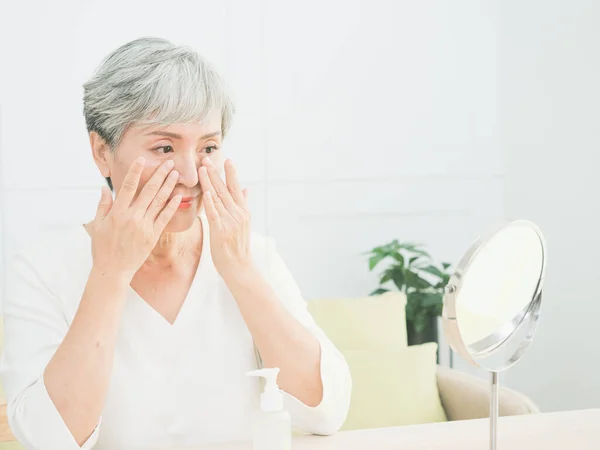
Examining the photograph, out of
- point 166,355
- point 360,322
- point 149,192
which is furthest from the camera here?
point 360,322

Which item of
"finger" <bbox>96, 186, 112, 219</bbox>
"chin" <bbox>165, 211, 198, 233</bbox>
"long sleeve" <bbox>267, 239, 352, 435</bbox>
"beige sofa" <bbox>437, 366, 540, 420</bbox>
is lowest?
"beige sofa" <bbox>437, 366, 540, 420</bbox>

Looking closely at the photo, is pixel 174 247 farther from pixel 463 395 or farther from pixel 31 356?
pixel 463 395

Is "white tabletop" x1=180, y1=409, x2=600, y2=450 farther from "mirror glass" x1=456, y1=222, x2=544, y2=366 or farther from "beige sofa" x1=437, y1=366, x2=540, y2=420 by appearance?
"beige sofa" x1=437, y1=366, x2=540, y2=420

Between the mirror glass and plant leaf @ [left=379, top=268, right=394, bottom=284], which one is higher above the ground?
the mirror glass

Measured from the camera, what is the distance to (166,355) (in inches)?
58.9

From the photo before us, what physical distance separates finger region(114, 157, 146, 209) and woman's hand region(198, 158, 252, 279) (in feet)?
0.37

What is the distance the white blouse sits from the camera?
1.39m

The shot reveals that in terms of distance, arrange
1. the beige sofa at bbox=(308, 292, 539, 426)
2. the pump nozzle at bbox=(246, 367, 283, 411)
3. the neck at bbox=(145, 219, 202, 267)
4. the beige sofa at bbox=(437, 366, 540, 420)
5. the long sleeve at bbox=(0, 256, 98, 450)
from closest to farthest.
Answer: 1. the pump nozzle at bbox=(246, 367, 283, 411)
2. the long sleeve at bbox=(0, 256, 98, 450)
3. the neck at bbox=(145, 219, 202, 267)
4. the beige sofa at bbox=(437, 366, 540, 420)
5. the beige sofa at bbox=(308, 292, 539, 426)

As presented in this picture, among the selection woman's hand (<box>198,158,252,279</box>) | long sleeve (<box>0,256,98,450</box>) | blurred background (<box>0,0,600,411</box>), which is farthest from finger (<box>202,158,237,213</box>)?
blurred background (<box>0,0,600,411</box>)

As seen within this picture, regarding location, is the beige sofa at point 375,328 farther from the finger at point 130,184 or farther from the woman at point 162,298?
the finger at point 130,184

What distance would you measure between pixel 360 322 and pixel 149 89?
114 cm

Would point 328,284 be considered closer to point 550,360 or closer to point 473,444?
point 550,360

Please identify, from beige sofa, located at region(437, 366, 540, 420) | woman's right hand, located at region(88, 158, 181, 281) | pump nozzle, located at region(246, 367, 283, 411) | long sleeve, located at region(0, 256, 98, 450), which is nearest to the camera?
pump nozzle, located at region(246, 367, 283, 411)

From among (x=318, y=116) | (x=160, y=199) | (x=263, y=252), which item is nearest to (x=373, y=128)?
(x=318, y=116)
